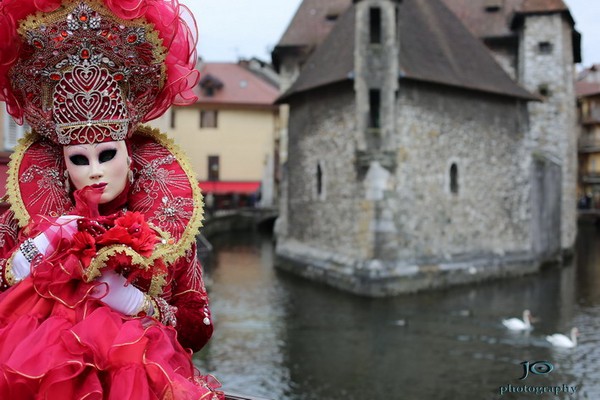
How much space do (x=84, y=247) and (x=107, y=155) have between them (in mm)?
477

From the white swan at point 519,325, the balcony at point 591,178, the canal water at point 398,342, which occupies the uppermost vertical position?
the balcony at point 591,178

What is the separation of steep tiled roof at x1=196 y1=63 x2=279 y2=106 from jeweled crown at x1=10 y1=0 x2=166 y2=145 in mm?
33077

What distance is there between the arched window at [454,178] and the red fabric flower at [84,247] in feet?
52.4

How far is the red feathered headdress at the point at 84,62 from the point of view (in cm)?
219

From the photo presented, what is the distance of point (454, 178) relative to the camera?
17.5m

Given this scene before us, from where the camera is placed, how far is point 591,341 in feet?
36.3

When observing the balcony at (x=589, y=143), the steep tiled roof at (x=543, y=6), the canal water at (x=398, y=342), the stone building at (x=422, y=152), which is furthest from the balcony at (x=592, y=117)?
the canal water at (x=398, y=342)

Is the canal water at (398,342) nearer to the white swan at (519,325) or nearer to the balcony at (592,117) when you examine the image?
the white swan at (519,325)

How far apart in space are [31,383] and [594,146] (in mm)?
50709

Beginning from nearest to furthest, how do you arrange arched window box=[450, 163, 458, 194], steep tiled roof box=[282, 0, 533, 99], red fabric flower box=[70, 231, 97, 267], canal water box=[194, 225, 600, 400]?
red fabric flower box=[70, 231, 97, 267]
canal water box=[194, 225, 600, 400]
steep tiled roof box=[282, 0, 533, 99]
arched window box=[450, 163, 458, 194]

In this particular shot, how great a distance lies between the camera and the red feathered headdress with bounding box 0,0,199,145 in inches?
86.2

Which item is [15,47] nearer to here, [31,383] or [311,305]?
[31,383]

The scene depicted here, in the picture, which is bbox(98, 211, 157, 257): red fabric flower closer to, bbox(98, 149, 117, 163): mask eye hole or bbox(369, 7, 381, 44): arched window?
bbox(98, 149, 117, 163): mask eye hole

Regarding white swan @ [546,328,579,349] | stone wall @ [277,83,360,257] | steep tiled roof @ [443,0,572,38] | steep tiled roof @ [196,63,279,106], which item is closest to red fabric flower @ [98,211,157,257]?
white swan @ [546,328,579,349]
